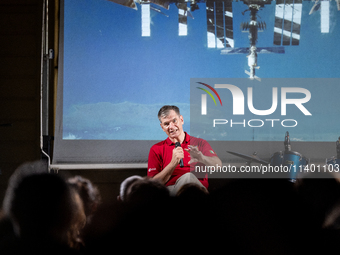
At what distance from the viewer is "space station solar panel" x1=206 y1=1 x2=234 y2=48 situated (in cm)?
247

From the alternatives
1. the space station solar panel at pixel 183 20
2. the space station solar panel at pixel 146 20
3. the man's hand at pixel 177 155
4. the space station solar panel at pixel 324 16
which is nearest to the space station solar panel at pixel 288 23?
the space station solar panel at pixel 324 16

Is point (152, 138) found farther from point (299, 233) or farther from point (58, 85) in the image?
point (299, 233)

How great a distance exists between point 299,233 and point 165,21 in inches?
87.4

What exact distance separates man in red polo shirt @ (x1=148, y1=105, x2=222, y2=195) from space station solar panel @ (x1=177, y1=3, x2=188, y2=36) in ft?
2.83

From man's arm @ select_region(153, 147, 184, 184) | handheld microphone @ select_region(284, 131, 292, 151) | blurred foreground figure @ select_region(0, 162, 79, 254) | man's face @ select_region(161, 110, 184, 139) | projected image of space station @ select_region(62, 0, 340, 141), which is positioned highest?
projected image of space station @ select_region(62, 0, 340, 141)

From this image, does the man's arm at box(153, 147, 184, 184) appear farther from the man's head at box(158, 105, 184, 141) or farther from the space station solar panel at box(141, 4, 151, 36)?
the space station solar panel at box(141, 4, 151, 36)

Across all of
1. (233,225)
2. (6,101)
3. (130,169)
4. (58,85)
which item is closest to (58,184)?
(233,225)

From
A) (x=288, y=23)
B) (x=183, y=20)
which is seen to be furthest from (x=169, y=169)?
(x=288, y=23)

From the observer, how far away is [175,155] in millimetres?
1939

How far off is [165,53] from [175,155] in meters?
1.08

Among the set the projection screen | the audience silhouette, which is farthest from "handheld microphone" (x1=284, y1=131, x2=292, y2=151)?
the audience silhouette

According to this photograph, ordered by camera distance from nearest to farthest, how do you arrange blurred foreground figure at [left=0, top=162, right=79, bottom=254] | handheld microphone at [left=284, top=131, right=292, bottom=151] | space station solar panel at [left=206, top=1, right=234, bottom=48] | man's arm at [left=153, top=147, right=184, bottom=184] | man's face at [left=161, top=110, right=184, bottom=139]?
blurred foreground figure at [left=0, top=162, right=79, bottom=254] < man's arm at [left=153, top=147, right=184, bottom=184] < man's face at [left=161, top=110, right=184, bottom=139] < handheld microphone at [left=284, top=131, right=292, bottom=151] < space station solar panel at [left=206, top=1, right=234, bottom=48]

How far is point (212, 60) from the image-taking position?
8.13ft

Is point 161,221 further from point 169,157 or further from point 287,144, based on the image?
point 287,144
